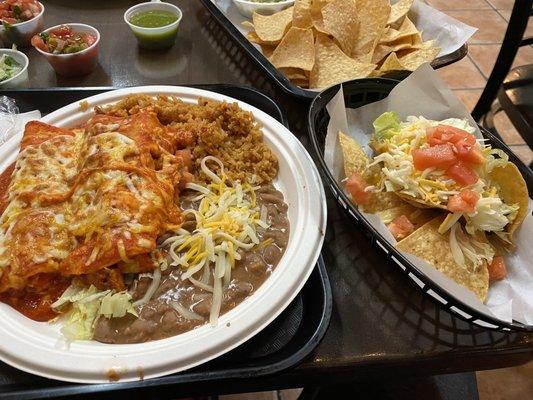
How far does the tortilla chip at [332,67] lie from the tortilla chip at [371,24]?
216mm

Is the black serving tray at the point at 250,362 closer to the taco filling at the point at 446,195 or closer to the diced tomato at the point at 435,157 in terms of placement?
the taco filling at the point at 446,195

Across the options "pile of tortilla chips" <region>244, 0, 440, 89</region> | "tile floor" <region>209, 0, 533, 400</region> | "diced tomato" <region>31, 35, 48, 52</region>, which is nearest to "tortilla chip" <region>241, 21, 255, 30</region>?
"pile of tortilla chips" <region>244, 0, 440, 89</region>

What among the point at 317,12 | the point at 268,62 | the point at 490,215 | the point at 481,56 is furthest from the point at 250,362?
the point at 481,56

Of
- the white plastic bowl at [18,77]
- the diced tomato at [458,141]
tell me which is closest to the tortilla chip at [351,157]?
the diced tomato at [458,141]

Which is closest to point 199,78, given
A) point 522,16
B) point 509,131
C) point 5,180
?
point 5,180

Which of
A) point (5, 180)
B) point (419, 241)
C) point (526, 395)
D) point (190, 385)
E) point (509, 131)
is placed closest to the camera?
point (190, 385)

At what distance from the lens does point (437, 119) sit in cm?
184

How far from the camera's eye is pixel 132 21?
2.47 meters

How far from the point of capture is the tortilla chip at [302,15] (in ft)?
7.77

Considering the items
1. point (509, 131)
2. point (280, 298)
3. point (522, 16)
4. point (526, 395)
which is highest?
point (522, 16)

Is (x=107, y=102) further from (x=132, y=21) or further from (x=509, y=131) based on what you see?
(x=509, y=131)

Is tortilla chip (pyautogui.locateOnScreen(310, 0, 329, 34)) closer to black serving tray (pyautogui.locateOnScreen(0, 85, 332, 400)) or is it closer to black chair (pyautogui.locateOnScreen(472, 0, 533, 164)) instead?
black chair (pyautogui.locateOnScreen(472, 0, 533, 164))

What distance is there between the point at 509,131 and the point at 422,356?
126 inches

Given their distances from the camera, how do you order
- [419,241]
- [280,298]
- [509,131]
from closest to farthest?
1. [280,298]
2. [419,241]
3. [509,131]
